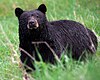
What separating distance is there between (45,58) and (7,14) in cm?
1180

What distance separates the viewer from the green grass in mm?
5781

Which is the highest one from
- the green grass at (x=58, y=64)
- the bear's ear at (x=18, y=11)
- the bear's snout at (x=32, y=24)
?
the bear's ear at (x=18, y=11)

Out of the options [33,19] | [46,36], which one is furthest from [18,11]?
[46,36]

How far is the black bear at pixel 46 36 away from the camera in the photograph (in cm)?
845

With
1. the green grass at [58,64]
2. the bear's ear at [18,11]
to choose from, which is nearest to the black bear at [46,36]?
the bear's ear at [18,11]

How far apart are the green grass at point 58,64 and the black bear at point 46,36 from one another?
36cm

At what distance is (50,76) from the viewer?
19.3 feet

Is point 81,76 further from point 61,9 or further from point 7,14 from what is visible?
point 7,14

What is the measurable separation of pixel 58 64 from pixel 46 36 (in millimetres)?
2236

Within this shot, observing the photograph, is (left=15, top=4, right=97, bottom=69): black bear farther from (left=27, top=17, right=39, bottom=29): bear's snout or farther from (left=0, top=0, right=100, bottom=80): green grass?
(left=0, top=0, right=100, bottom=80): green grass

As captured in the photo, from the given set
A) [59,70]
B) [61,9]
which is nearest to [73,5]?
[61,9]

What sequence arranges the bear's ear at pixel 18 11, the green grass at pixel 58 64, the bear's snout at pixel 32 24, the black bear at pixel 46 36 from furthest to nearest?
the bear's ear at pixel 18 11 < the black bear at pixel 46 36 < the bear's snout at pixel 32 24 < the green grass at pixel 58 64

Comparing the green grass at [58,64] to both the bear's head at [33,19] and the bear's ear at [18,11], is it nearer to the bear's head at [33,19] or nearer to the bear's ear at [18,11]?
the bear's ear at [18,11]

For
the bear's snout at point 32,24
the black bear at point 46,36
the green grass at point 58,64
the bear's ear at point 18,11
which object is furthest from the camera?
the bear's ear at point 18,11
